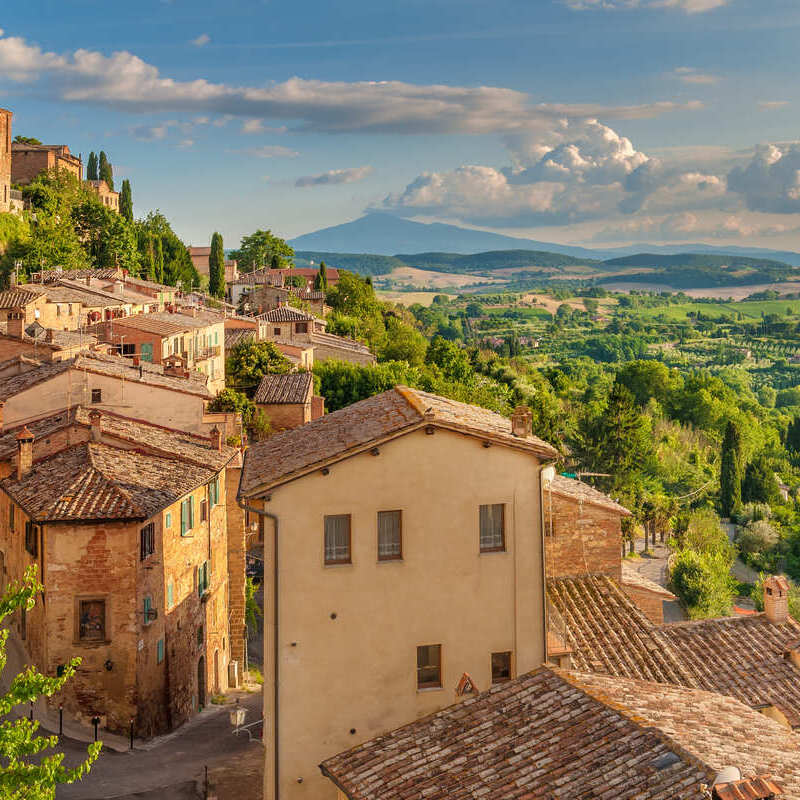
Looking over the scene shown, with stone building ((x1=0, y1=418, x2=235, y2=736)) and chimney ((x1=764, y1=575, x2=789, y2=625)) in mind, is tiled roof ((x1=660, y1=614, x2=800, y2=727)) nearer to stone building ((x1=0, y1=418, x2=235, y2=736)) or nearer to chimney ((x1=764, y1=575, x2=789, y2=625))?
chimney ((x1=764, y1=575, x2=789, y2=625))

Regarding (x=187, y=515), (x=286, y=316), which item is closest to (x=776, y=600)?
(x=187, y=515)

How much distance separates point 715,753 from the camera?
1199 centimetres

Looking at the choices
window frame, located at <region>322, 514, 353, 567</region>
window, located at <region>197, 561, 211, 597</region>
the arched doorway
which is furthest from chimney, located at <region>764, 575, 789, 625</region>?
the arched doorway

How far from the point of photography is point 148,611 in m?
25.1

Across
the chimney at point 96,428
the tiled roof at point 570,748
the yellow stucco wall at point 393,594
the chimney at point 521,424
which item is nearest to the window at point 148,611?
the chimney at point 96,428

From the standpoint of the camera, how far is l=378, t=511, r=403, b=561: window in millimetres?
16441

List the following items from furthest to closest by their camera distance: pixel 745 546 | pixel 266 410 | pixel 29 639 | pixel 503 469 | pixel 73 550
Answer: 1. pixel 745 546
2. pixel 266 410
3. pixel 29 639
4. pixel 73 550
5. pixel 503 469

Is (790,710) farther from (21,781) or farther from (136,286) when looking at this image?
(136,286)

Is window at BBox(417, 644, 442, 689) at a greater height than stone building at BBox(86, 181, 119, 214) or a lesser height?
lesser

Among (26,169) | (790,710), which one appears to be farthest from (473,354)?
(790,710)

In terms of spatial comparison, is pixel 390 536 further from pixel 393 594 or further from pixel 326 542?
pixel 326 542

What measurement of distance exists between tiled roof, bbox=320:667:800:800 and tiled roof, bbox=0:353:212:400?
20.9 metres

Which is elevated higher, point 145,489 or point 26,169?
point 26,169

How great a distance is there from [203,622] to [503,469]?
51.4ft
